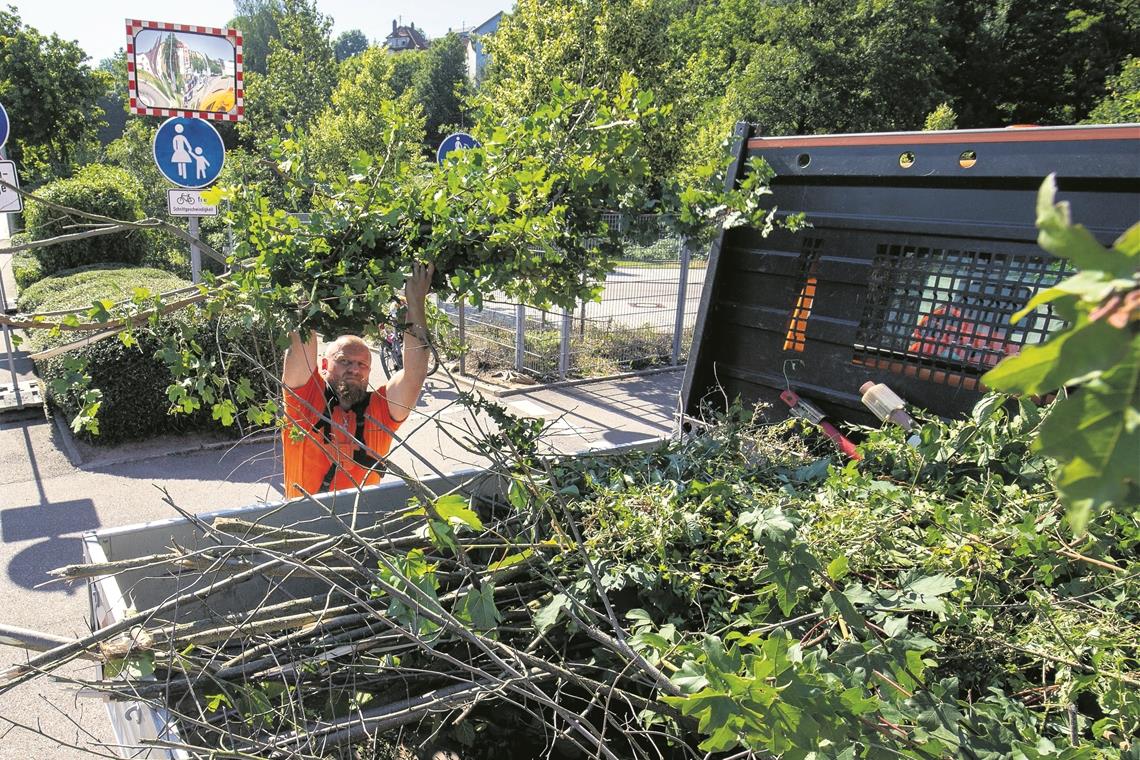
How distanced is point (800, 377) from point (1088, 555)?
1.39 metres

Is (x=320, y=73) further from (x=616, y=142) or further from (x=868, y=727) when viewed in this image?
(x=868, y=727)

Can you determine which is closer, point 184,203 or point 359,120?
point 184,203

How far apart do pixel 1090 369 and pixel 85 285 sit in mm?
11196

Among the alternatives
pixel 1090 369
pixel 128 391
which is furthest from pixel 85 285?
pixel 1090 369

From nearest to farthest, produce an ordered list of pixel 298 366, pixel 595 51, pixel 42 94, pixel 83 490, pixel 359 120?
pixel 298 366, pixel 83 490, pixel 595 51, pixel 359 120, pixel 42 94

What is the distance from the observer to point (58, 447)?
725cm

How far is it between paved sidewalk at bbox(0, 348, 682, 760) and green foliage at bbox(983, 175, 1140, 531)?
2570 mm

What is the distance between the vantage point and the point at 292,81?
22.7 meters

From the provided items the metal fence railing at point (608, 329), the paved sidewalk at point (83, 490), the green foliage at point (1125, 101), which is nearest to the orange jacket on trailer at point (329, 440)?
the paved sidewalk at point (83, 490)

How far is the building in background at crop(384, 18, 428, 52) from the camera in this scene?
353 feet

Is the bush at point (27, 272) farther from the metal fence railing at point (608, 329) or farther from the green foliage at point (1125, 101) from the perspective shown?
the green foliage at point (1125, 101)

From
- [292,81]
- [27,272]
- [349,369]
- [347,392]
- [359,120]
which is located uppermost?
[292,81]

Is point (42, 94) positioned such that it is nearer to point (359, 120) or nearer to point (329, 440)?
point (359, 120)

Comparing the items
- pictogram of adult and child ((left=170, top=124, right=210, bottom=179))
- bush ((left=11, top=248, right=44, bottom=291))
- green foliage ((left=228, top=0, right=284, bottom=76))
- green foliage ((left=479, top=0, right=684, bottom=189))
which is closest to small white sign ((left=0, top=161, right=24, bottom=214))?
pictogram of adult and child ((left=170, top=124, right=210, bottom=179))
